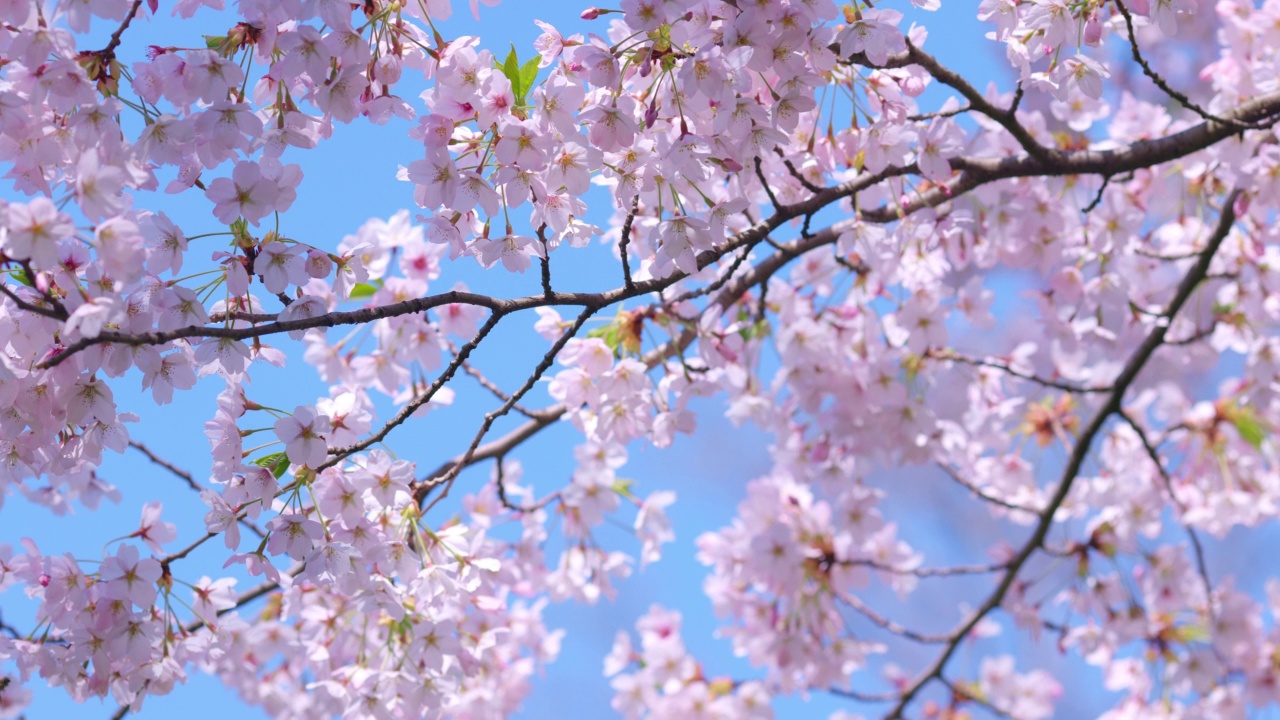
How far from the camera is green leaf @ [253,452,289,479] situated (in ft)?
5.09

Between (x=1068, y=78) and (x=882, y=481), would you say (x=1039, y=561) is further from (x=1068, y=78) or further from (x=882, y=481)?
(x=1068, y=78)

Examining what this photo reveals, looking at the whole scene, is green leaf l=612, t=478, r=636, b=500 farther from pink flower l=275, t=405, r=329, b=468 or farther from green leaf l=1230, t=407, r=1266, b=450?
green leaf l=1230, t=407, r=1266, b=450

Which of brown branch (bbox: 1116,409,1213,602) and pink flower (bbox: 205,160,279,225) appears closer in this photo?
pink flower (bbox: 205,160,279,225)

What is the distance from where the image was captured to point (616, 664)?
4070mm

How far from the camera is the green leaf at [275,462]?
61.1 inches

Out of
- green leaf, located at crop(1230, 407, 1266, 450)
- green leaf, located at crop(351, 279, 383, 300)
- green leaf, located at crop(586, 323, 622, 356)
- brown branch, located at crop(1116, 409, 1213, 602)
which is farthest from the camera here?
green leaf, located at crop(1230, 407, 1266, 450)

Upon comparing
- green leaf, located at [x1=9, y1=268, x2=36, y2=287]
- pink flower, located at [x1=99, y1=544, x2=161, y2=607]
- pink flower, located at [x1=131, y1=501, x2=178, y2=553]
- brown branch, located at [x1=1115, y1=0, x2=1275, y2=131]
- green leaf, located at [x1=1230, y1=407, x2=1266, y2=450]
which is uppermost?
green leaf, located at [x1=1230, y1=407, x2=1266, y2=450]

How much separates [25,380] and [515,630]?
2.63 m

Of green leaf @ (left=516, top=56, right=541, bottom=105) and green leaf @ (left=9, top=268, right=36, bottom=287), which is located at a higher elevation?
green leaf @ (left=516, top=56, right=541, bottom=105)

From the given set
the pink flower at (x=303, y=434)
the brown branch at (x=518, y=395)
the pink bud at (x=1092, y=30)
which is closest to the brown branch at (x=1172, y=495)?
the pink bud at (x=1092, y=30)

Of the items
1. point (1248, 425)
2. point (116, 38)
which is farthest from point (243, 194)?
point (1248, 425)

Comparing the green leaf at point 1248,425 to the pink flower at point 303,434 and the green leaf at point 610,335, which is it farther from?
the pink flower at point 303,434

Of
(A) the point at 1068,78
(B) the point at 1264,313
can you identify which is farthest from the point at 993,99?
(B) the point at 1264,313

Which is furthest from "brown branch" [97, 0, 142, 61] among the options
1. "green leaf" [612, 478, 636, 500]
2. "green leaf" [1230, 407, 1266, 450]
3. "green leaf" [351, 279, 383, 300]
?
"green leaf" [1230, 407, 1266, 450]
